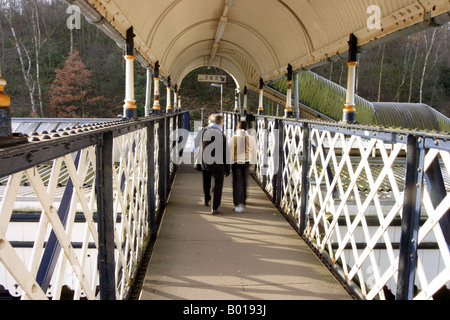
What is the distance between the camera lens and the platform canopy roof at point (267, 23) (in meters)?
4.42

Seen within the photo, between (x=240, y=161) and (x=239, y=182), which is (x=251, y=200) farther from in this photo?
(x=240, y=161)

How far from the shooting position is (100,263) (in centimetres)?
242

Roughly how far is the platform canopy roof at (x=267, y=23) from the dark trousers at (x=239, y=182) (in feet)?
8.46

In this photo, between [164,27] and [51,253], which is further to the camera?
[164,27]

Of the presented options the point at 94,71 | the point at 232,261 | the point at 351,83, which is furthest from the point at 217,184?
the point at 94,71

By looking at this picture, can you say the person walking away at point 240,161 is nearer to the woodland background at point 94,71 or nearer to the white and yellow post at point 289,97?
the white and yellow post at point 289,97

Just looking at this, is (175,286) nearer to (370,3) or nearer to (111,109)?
(370,3)

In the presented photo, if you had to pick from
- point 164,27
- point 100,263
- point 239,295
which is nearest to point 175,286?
point 239,295

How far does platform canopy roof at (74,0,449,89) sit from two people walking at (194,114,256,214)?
1.99m

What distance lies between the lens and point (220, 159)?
5906mm

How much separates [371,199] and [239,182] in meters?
3.23

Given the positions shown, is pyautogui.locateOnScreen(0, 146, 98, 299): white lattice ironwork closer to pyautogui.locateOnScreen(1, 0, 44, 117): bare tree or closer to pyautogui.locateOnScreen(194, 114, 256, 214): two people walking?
pyautogui.locateOnScreen(194, 114, 256, 214): two people walking

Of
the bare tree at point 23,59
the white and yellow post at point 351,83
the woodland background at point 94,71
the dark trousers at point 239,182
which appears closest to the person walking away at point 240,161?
the dark trousers at point 239,182
